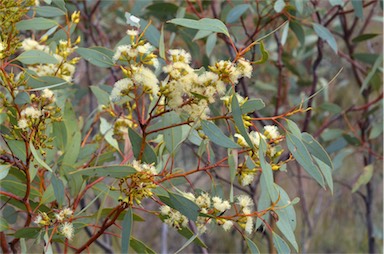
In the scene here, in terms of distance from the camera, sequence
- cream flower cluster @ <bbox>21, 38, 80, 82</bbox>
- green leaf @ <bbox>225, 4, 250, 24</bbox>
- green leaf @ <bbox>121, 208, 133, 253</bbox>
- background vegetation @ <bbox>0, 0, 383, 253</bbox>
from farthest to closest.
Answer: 1. background vegetation @ <bbox>0, 0, 383, 253</bbox>
2. green leaf @ <bbox>225, 4, 250, 24</bbox>
3. cream flower cluster @ <bbox>21, 38, 80, 82</bbox>
4. green leaf @ <bbox>121, 208, 133, 253</bbox>

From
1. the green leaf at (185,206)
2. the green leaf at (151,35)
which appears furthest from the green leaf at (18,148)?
the green leaf at (151,35)

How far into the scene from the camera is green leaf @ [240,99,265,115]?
0.90m

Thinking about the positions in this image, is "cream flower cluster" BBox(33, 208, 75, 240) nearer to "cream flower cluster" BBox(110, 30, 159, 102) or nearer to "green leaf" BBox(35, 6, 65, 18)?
"cream flower cluster" BBox(110, 30, 159, 102)

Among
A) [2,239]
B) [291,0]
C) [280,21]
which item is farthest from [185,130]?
[280,21]

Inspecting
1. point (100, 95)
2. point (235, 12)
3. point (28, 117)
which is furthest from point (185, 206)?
point (235, 12)

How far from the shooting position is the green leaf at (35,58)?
3.46 ft

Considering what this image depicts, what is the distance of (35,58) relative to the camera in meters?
1.06

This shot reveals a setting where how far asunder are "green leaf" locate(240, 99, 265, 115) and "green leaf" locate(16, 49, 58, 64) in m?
0.35

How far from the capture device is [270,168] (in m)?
0.91

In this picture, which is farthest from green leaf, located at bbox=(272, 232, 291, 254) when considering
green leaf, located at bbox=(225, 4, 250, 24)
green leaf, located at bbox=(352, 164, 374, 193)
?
green leaf, located at bbox=(352, 164, 374, 193)

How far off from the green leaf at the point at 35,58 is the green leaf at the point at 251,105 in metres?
0.35

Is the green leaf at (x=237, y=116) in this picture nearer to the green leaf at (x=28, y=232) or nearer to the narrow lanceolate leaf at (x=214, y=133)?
the narrow lanceolate leaf at (x=214, y=133)

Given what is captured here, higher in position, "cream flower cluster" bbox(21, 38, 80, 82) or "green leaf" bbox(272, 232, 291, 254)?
"cream flower cluster" bbox(21, 38, 80, 82)

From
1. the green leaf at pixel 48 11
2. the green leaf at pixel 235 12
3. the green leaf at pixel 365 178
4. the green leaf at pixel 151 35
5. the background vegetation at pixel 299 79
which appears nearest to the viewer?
the green leaf at pixel 48 11
